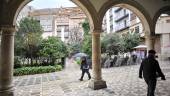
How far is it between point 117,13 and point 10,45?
4027 centimetres

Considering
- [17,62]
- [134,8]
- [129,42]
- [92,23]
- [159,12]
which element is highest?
[134,8]

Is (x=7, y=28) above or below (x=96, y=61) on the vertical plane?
above

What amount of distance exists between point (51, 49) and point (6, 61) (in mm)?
14061

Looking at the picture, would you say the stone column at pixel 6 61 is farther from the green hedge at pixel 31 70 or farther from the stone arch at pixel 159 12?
the green hedge at pixel 31 70

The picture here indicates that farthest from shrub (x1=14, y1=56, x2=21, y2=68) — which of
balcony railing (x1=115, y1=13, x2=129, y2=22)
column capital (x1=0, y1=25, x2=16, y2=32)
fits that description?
balcony railing (x1=115, y1=13, x2=129, y2=22)

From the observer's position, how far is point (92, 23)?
347 inches

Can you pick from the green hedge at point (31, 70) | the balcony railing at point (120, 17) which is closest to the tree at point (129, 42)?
the green hedge at point (31, 70)

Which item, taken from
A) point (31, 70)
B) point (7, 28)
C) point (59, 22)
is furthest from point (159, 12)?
point (59, 22)

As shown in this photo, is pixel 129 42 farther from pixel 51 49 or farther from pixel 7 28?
pixel 7 28

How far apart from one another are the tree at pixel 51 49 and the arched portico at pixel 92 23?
40.9 ft

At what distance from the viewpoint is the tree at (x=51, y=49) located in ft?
68.4

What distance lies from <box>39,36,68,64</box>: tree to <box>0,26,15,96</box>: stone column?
13.7 m

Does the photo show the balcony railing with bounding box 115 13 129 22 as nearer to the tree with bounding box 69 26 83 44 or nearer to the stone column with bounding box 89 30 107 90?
the tree with bounding box 69 26 83 44

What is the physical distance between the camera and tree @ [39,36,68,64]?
20.9m
